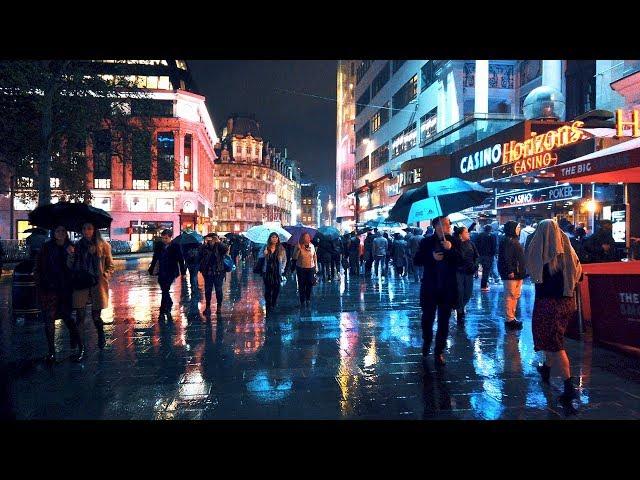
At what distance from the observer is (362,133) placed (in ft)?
209

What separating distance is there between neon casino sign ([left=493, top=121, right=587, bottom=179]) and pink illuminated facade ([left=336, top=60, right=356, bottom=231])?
44.1m

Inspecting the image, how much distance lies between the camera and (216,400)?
16.5 feet

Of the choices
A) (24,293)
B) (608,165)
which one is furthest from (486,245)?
(24,293)

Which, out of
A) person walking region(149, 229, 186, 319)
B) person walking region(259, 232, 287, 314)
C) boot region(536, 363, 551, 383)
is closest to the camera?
boot region(536, 363, 551, 383)

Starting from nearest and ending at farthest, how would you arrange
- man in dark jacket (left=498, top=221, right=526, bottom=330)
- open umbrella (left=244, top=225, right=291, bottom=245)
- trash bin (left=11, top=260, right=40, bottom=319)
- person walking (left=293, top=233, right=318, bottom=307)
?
man in dark jacket (left=498, top=221, right=526, bottom=330), trash bin (left=11, top=260, right=40, bottom=319), person walking (left=293, top=233, right=318, bottom=307), open umbrella (left=244, top=225, right=291, bottom=245)

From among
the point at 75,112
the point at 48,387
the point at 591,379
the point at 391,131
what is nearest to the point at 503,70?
the point at 391,131

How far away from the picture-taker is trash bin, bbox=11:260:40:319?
959cm

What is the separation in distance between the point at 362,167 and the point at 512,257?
55.5m

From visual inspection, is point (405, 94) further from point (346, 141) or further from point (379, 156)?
point (346, 141)

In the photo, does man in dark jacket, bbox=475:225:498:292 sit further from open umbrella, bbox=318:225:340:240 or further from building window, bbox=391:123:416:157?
building window, bbox=391:123:416:157

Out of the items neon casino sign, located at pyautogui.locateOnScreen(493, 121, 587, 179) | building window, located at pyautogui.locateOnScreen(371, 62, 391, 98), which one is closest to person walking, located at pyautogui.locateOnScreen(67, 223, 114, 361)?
neon casino sign, located at pyautogui.locateOnScreen(493, 121, 587, 179)
